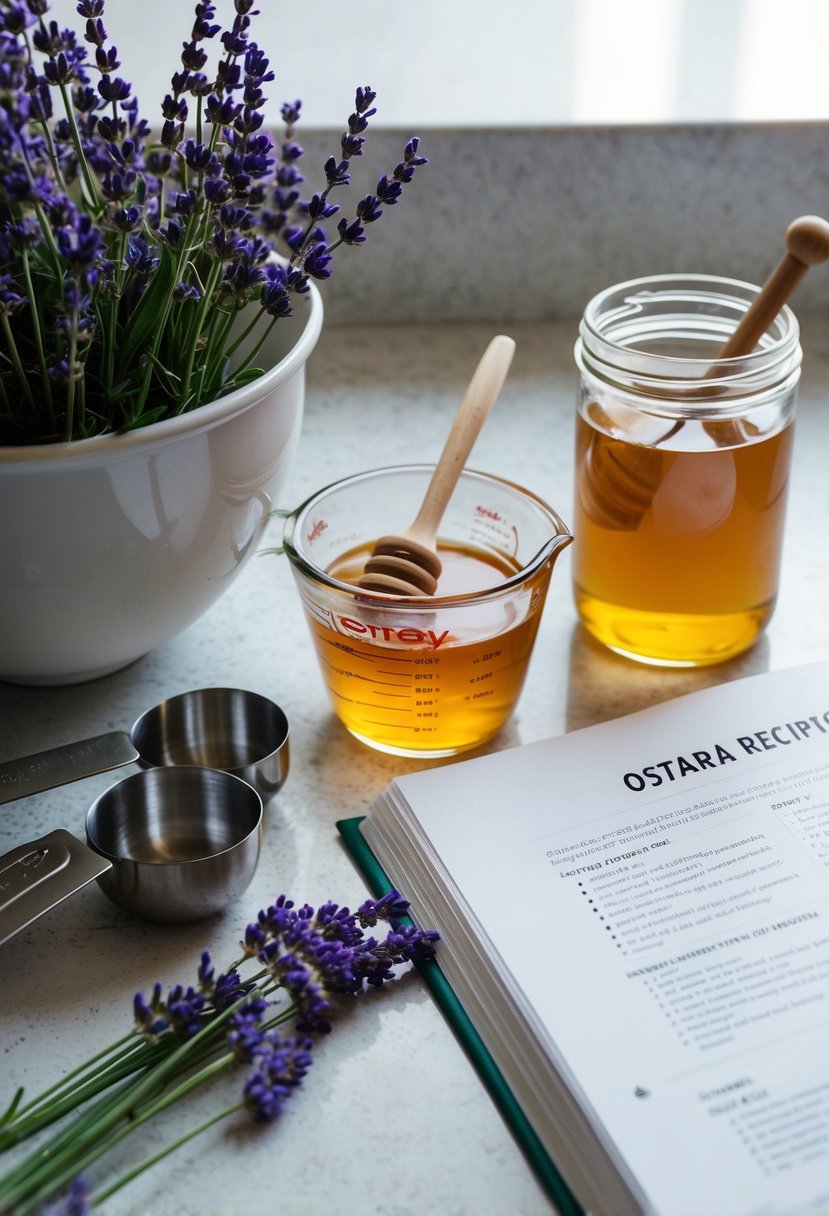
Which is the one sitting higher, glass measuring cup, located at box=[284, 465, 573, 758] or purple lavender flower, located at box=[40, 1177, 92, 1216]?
glass measuring cup, located at box=[284, 465, 573, 758]

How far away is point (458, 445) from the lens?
2.57ft

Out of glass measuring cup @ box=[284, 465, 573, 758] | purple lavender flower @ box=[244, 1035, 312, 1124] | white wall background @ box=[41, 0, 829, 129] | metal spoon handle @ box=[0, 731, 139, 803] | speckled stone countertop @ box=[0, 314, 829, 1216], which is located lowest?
speckled stone countertop @ box=[0, 314, 829, 1216]

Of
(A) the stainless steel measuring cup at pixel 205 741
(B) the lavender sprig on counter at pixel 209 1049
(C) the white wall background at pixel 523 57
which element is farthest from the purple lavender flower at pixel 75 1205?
(C) the white wall background at pixel 523 57

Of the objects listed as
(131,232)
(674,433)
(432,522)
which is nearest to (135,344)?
(131,232)

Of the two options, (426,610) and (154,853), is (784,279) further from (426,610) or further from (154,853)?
(154,853)

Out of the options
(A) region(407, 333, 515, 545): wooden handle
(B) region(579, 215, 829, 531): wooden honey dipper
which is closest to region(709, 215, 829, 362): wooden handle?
(B) region(579, 215, 829, 531): wooden honey dipper

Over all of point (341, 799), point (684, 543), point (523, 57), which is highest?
point (523, 57)

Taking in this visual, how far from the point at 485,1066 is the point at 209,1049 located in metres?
0.13

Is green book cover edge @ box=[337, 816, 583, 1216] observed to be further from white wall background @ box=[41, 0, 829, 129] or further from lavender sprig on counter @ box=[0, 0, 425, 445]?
white wall background @ box=[41, 0, 829, 129]

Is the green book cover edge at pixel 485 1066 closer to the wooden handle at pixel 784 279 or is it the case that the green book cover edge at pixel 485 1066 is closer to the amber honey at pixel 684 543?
the amber honey at pixel 684 543

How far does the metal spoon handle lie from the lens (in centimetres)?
69

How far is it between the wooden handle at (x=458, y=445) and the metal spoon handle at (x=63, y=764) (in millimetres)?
207

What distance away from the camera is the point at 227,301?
0.71 meters

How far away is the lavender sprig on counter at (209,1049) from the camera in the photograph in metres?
0.53
